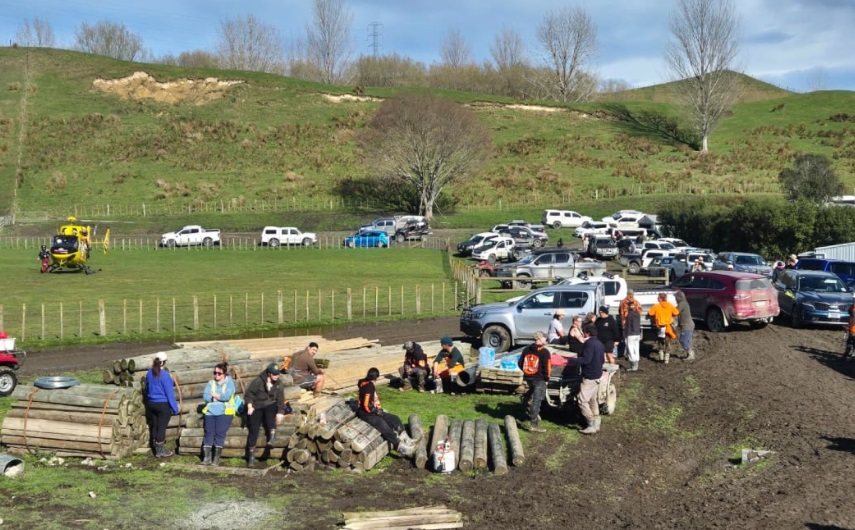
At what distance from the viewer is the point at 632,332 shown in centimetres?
2108

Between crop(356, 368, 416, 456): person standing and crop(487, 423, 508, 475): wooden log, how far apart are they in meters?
1.33

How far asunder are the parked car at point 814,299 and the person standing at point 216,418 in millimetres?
19936

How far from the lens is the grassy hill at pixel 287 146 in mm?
83125

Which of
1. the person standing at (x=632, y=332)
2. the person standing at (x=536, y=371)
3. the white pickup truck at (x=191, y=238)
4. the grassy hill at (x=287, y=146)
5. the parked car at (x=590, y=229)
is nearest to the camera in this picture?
the person standing at (x=536, y=371)

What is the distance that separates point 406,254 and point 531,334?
3074 centimetres

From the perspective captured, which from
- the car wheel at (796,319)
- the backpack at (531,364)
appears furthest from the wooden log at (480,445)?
the car wheel at (796,319)

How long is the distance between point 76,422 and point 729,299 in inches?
749

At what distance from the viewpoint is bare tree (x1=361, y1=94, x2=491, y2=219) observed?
245 ft

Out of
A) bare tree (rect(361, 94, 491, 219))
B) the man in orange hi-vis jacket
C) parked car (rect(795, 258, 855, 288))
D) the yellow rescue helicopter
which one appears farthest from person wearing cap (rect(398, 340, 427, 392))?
bare tree (rect(361, 94, 491, 219))

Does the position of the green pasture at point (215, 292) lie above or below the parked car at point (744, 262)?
below

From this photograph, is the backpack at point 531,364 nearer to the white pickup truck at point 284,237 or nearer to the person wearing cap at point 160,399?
the person wearing cap at point 160,399

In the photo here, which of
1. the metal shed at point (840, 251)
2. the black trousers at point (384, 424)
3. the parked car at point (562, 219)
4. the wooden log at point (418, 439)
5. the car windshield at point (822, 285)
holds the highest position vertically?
the parked car at point (562, 219)

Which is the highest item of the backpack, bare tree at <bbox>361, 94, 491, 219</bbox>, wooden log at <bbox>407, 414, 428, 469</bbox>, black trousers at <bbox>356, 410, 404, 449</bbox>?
bare tree at <bbox>361, 94, 491, 219</bbox>

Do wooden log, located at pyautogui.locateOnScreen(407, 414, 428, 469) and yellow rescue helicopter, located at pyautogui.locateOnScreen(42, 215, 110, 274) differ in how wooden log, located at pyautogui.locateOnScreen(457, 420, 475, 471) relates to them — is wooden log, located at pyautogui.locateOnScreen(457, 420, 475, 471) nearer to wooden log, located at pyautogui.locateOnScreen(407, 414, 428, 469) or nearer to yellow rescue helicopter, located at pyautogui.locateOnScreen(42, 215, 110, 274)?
wooden log, located at pyautogui.locateOnScreen(407, 414, 428, 469)
